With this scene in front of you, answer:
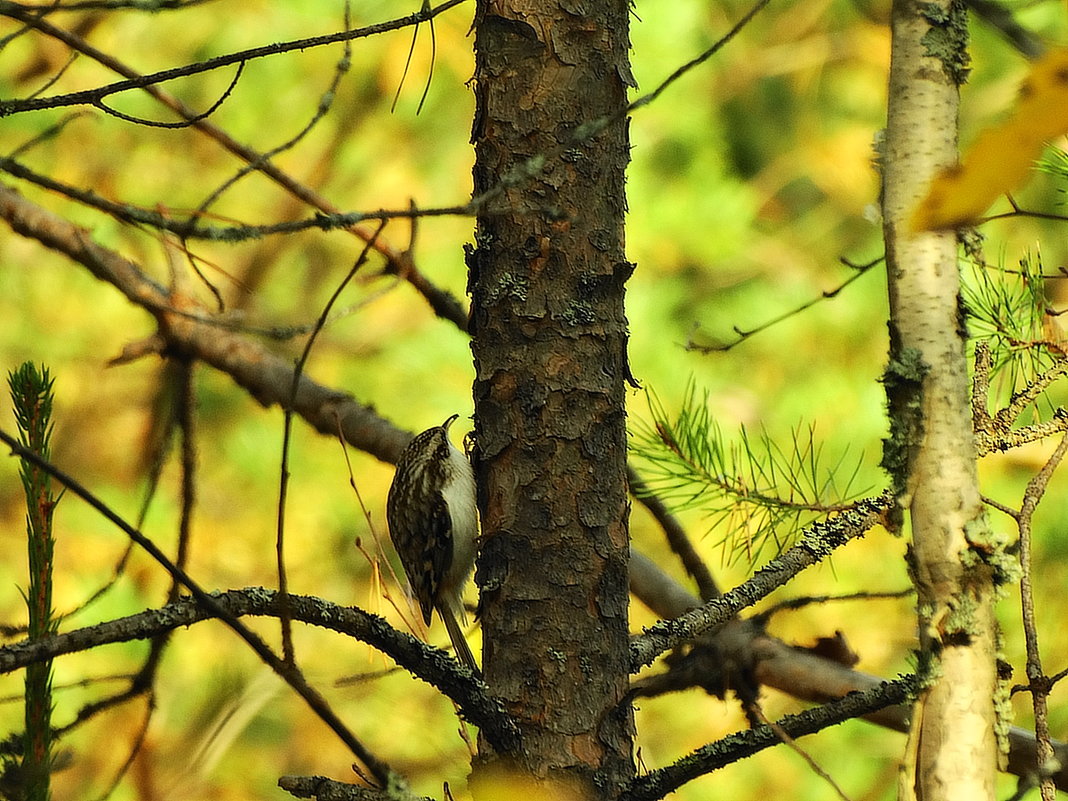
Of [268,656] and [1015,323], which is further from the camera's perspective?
[1015,323]

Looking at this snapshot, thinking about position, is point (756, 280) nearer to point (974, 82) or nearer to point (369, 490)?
point (974, 82)

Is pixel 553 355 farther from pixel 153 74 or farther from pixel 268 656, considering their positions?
pixel 268 656

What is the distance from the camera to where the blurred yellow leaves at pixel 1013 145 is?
16.8 inches

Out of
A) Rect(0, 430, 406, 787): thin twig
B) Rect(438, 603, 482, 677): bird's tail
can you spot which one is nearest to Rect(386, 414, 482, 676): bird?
Rect(438, 603, 482, 677): bird's tail

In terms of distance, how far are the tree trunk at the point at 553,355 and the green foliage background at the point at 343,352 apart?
7.87 ft

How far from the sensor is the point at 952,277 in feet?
3.67

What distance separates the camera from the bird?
202cm

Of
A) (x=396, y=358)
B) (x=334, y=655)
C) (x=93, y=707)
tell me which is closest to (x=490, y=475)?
(x=93, y=707)

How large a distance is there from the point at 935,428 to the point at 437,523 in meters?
1.16

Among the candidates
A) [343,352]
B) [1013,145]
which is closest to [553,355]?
[1013,145]

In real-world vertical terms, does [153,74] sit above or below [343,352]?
below

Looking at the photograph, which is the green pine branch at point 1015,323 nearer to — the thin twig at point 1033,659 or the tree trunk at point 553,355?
the thin twig at point 1033,659

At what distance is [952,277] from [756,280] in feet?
12.1

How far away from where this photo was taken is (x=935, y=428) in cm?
111
